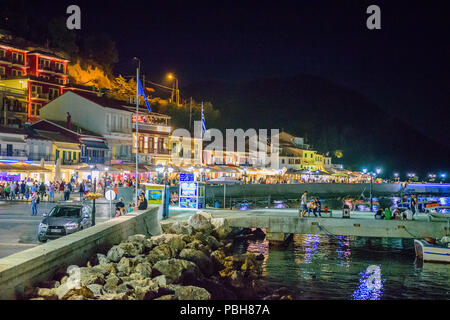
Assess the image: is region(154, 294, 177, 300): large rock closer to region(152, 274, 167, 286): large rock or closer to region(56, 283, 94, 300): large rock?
region(152, 274, 167, 286): large rock

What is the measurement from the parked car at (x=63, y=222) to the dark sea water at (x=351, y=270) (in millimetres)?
8723

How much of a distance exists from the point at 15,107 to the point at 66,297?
210 ft

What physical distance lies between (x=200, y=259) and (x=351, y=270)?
844cm

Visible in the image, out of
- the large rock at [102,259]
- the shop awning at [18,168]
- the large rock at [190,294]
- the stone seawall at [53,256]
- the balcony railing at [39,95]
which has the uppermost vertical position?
the balcony railing at [39,95]

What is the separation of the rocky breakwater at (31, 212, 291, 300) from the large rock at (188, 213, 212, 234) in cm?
198

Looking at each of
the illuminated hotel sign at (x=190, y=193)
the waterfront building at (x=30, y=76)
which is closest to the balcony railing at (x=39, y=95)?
Answer: the waterfront building at (x=30, y=76)

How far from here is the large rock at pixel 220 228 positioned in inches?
1008

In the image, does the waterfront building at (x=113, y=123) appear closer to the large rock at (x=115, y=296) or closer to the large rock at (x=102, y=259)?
the large rock at (x=102, y=259)

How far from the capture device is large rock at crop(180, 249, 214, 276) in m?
17.7

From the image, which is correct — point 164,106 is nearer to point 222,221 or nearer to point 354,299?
point 222,221

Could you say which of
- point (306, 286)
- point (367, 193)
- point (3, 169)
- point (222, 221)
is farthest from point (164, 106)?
point (306, 286)

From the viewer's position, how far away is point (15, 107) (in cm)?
6762

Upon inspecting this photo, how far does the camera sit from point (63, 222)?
1977cm

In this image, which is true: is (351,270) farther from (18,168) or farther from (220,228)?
(18,168)
